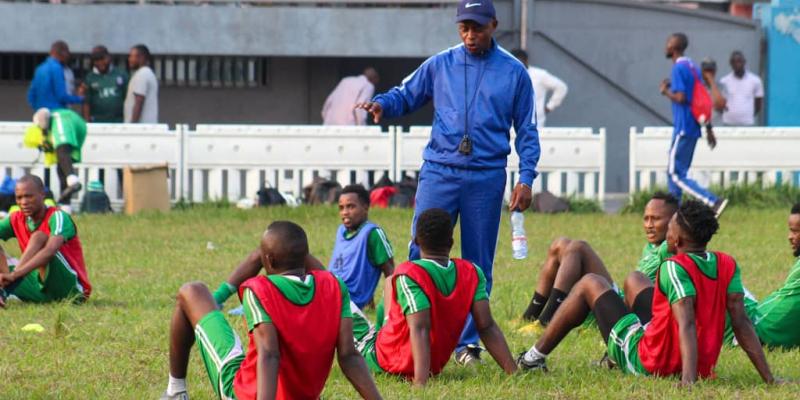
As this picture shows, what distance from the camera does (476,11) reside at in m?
8.76

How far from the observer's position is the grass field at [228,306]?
8.14m

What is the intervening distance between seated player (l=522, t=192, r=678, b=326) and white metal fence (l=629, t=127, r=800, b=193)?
888cm

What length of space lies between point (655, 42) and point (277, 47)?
5.38 meters

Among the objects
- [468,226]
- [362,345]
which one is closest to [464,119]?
[468,226]

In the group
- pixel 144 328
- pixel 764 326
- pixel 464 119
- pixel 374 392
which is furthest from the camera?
pixel 144 328

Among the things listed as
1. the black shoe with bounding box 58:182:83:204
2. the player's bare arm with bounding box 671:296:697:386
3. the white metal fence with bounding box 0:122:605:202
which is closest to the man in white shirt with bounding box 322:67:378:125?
the white metal fence with bounding box 0:122:605:202

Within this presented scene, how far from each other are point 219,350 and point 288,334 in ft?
1.59

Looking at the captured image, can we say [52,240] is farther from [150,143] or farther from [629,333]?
[150,143]

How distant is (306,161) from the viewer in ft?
Answer: 62.8

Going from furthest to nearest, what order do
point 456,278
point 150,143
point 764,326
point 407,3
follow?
point 407,3, point 150,143, point 764,326, point 456,278

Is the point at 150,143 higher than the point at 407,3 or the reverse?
the reverse

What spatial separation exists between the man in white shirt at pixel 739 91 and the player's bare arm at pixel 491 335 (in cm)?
1416

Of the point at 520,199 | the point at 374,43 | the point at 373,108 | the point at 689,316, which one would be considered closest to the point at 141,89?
the point at 374,43

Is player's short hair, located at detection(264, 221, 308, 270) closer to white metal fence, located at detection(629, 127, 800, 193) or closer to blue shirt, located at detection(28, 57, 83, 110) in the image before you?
white metal fence, located at detection(629, 127, 800, 193)
